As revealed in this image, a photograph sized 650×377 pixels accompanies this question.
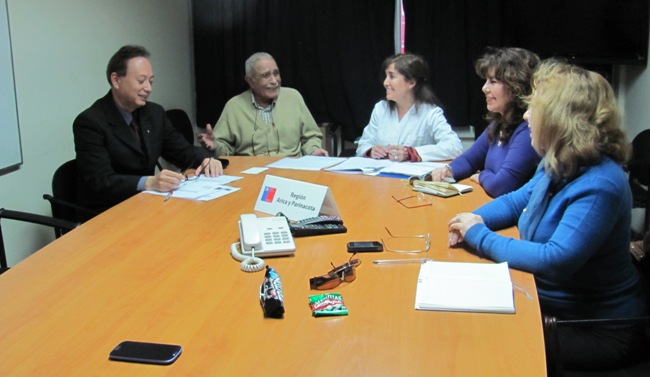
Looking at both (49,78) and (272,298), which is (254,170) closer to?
(49,78)

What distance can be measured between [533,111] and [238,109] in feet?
8.29

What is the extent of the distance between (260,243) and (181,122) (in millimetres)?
2863

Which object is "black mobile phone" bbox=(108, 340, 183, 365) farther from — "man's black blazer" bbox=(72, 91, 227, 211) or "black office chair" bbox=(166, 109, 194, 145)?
"black office chair" bbox=(166, 109, 194, 145)

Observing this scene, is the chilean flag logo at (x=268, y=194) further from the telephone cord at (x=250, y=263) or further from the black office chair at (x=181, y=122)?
the black office chair at (x=181, y=122)

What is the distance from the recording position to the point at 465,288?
1.50 metres

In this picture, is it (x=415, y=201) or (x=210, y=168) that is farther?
(x=210, y=168)

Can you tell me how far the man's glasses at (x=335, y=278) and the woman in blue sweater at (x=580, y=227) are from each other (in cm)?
38

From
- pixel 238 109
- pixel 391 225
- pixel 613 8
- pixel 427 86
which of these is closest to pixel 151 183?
pixel 391 225

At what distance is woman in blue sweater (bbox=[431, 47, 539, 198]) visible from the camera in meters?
2.46

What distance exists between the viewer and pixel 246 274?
168 cm

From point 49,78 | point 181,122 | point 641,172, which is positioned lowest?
point 641,172

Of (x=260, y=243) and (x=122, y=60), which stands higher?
(x=122, y=60)

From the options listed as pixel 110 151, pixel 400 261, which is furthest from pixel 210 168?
pixel 400 261

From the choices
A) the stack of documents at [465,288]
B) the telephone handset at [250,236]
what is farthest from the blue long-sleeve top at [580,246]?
the telephone handset at [250,236]
